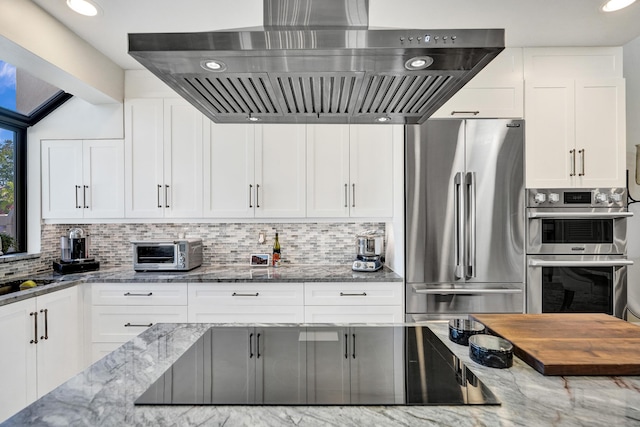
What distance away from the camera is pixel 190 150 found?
2.91 meters

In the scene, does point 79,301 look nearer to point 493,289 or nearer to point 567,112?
point 493,289

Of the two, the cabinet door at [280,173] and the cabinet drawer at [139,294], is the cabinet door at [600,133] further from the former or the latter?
the cabinet drawer at [139,294]

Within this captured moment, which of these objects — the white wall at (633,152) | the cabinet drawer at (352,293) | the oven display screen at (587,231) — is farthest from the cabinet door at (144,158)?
the white wall at (633,152)

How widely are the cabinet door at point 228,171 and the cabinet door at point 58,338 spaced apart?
1110 mm

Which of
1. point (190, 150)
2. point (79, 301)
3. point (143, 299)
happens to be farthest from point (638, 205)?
point (79, 301)

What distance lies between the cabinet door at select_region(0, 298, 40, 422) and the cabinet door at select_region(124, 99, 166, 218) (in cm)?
99

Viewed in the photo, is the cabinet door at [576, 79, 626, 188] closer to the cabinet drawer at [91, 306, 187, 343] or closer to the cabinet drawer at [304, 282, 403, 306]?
the cabinet drawer at [304, 282, 403, 306]

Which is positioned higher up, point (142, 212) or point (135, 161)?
point (135, 161)

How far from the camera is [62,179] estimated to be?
292 cm

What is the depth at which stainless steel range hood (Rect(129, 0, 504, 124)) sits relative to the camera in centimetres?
93

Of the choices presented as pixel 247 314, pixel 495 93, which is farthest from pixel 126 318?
pixel 495 93

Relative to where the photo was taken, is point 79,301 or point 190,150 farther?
point 190,150

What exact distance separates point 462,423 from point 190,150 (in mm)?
2693

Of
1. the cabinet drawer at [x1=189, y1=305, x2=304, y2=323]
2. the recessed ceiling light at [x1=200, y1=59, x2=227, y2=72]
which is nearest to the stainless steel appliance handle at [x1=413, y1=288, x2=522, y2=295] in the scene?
the cabinet drawer at [x1=189, y1=305, x2=304, y2=323]
